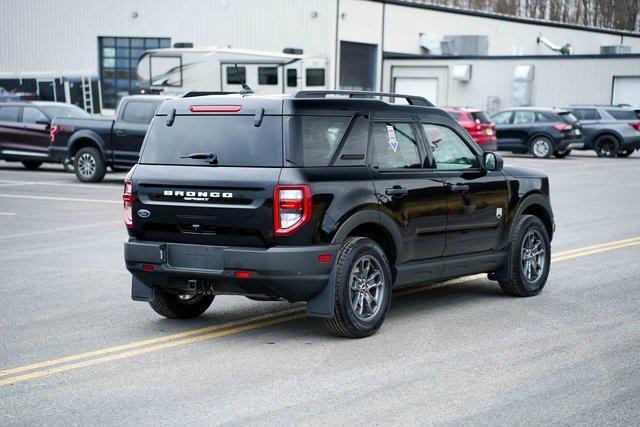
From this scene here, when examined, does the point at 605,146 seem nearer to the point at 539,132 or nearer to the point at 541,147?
the point at 541,147

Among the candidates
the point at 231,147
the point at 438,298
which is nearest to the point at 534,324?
the point at 438,298

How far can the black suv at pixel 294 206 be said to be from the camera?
7230 millimetres

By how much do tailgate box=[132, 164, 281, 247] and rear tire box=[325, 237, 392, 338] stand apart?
1.98 feet

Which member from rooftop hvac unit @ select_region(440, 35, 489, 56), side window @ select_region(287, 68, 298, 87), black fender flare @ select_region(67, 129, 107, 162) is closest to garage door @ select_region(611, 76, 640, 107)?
rooftop hvac unit @ select_region(440, 35, 489, 56)

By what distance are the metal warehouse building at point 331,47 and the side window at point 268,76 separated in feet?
30.5

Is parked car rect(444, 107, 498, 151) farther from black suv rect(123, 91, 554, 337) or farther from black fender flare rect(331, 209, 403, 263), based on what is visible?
black fender flare rect(331, 209, 403, 263)

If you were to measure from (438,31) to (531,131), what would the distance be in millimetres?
20305

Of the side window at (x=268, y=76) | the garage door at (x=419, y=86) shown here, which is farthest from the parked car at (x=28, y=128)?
the garage door at (x=419, y=86)

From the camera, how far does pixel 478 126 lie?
102 feet

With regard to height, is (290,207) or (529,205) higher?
(290,207)

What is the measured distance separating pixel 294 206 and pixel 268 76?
28165mm

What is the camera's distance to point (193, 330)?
314 inches

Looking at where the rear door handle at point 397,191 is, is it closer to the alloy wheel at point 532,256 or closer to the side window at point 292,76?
the alloy wheel at point 532,256

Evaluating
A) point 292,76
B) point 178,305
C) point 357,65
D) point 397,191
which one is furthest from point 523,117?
point 178,305
